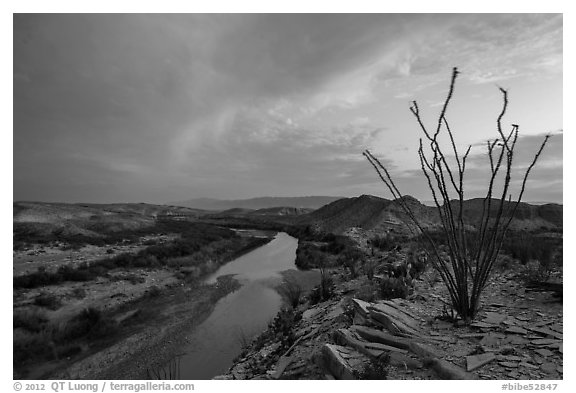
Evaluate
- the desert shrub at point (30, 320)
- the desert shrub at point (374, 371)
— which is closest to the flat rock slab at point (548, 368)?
the desert shrub at point (374, 371)

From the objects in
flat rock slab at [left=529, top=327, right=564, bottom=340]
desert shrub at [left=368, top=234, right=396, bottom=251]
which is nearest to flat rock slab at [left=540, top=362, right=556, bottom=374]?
flat rock slab at [left=529, top=327, right=564, bottom=340]

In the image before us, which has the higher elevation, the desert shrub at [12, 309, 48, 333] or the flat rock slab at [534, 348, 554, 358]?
the flat rock slab at [534, 348, 554, 358]

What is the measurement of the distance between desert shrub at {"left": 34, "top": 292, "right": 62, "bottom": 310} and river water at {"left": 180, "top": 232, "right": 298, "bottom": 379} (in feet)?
13.6

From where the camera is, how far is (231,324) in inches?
317

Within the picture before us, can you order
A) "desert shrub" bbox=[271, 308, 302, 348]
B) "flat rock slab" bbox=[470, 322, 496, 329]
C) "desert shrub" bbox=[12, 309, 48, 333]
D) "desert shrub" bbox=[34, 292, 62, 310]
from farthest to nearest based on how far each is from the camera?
"desert shrub" bbox=[34, 292, 62, 310]
"desert shrub" bbox=[12, 309, 48, 333]
"desert shrub" bbox=[271, 308, 302, 348]
"flat rock slab" bbox=[470, 322, 496, 329]

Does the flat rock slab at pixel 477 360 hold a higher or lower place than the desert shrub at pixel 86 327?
higher

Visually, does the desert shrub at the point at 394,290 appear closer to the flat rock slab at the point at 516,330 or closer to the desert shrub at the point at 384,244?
the flat rock slab at the point at 516,330

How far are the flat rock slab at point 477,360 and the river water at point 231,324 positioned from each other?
4.31m

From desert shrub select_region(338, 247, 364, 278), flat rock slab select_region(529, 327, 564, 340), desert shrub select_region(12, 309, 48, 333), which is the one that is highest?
flat rock slab select_region(529, 327, 564, 340)

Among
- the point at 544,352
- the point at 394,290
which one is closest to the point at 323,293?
the point at 394,290

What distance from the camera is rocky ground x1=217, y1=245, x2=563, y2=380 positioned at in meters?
3.44

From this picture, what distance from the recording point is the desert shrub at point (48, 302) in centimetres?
816

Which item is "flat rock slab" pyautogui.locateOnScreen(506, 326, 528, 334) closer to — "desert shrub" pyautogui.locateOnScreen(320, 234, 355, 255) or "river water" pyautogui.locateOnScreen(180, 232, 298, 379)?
"river water" pyautogui.locateOnScreen(180, 232, 298, 379)
